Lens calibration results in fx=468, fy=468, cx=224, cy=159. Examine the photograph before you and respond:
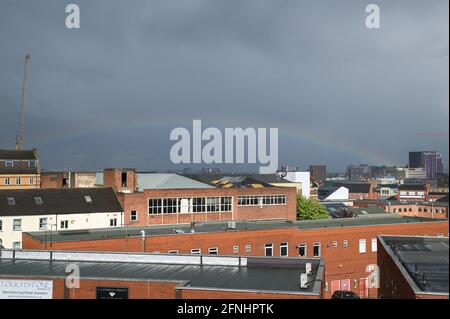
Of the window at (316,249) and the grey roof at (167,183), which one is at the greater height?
the grey roof at (167,183)

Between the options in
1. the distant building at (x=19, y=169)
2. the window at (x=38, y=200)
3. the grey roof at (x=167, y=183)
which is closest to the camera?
the window at (x=38, y=200)

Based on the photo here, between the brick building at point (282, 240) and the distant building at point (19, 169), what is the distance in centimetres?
2657

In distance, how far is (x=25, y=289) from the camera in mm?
16016

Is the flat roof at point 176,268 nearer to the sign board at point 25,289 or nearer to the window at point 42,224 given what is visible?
the sign board at point 25,289

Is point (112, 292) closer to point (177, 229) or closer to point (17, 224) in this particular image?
point (177, 229)

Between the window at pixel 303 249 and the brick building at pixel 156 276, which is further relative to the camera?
the window at pixel 303 249

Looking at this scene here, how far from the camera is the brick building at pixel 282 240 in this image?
1159 inches

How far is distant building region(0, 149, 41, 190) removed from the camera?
55166mm

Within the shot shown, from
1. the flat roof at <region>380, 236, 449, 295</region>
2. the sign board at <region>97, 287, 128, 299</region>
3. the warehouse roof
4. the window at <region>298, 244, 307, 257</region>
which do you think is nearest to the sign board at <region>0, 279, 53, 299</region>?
the sign board at <region>97, 287, 128, 299</region>

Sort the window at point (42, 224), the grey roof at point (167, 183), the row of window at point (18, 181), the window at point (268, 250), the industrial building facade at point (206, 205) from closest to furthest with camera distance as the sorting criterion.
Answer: the window at point (268, 250)
the window at point (42, 224)
the industrial building facade at point (206, 205)
the grey roof at point (167, 183)
the row of window at point (18, 181)

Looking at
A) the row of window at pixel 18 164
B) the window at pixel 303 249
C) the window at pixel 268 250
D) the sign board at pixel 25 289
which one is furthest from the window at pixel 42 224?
the sign board at pixel 25 289
